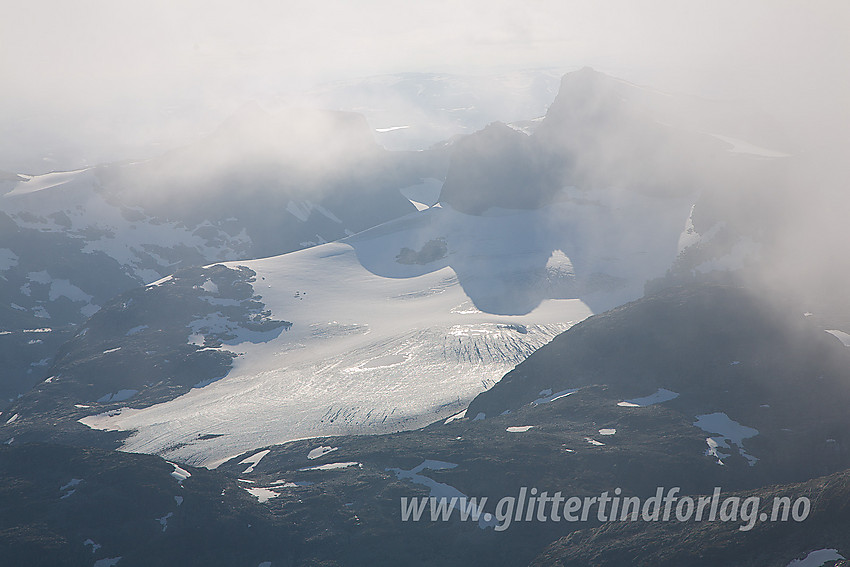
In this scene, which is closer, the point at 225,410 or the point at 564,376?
the point at 564,376

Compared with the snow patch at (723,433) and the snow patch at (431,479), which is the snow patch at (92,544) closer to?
the snow patch at (431,479)

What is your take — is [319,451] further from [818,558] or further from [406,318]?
[406,318]

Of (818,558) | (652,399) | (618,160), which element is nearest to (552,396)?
(652,399)

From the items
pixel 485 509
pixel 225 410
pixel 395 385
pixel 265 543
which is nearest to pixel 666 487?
pixel 485 509

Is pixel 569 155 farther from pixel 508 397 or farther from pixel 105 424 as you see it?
pixel 105 424

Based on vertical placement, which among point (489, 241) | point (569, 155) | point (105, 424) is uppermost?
point (569, 155)

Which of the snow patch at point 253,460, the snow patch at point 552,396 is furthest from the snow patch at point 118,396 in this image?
the snow patch at point 552,396

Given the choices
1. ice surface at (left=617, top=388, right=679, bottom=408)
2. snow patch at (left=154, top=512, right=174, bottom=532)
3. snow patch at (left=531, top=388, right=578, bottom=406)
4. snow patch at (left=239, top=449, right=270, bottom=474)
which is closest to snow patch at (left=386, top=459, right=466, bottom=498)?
snow patch at (left=154, top=512, right=174, bottom=532)
